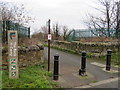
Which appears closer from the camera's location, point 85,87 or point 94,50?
point 85,87

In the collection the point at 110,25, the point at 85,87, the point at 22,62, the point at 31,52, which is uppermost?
the point at 110,25

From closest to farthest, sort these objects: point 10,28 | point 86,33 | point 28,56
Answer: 1. point 28,56
2. point 10,28
3. point 86,33

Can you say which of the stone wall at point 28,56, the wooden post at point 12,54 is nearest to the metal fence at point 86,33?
the stone wall at point 28,56

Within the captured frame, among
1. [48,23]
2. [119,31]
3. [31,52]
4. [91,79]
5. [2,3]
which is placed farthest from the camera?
[119,31]

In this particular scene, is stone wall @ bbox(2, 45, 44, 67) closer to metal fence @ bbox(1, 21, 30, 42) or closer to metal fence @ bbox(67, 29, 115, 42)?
metal fence @ bbox(1, 21, 30, 42)

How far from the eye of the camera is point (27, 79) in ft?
13.0

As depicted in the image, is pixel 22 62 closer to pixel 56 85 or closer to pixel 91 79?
pixel 56 85

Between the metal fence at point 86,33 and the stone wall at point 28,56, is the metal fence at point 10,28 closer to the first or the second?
the stone wall at point 28,56

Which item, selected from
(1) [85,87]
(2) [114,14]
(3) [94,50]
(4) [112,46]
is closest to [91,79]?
(1) [85,87]

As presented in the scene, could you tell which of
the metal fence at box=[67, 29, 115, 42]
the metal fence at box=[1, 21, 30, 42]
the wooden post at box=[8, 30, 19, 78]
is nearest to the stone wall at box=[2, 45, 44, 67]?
the wooden post at box=[8, 30, 19, 78]

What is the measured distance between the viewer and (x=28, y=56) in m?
5.55

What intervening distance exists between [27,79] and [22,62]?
1602 millimetres

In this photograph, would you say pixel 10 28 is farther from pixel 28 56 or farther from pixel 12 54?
pixel 12 54

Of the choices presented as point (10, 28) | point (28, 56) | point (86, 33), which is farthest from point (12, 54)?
point (86, 33)
